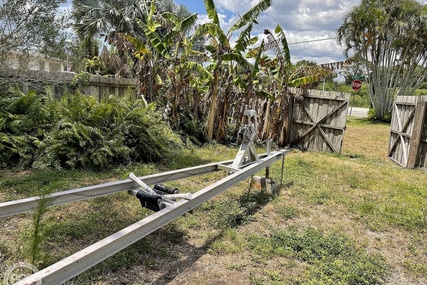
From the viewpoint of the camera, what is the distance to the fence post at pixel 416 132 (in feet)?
23.6

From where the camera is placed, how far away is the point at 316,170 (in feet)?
22.4

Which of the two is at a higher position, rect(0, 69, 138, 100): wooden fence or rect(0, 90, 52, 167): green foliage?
rect(0, 69, 138, 100): wooden fence

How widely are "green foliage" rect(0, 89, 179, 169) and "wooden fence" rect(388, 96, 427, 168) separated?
6199 mm

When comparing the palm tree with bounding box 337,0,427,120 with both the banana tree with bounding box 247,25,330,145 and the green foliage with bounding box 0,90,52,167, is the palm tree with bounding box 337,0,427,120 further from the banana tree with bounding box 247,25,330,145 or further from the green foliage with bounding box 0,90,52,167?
the green foliage with bounding box 0,90,52,167

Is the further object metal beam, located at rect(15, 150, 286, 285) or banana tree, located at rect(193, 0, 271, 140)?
banana tree, located at rect(193, 0, 271, 140)

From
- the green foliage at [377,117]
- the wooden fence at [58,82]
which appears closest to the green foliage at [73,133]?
the wooden fence at [58,82]

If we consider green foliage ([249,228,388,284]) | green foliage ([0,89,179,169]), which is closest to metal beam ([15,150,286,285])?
green foliage ([249,228,388,284])

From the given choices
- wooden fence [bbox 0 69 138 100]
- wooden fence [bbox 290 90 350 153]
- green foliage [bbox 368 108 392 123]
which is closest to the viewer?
wooden fence [bbox 0 69 138 100]

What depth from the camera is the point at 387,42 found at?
65.4 ft

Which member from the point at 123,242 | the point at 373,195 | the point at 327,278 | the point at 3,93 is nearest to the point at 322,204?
the point at 373,195

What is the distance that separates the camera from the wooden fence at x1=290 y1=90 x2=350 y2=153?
9039 millimetres

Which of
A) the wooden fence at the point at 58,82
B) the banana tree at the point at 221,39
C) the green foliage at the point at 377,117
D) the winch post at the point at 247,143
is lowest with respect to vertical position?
the green foliage at the point at 377,117

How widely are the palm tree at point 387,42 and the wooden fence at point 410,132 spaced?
12.9 m

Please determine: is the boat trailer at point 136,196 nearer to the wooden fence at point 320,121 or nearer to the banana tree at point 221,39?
the banana tree at point 221,39
